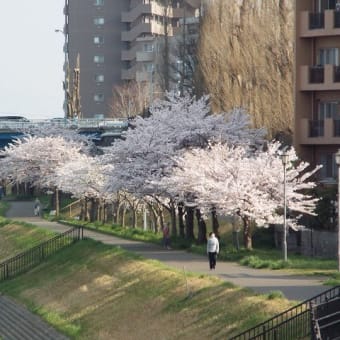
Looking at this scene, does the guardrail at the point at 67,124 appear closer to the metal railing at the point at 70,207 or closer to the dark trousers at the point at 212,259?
the metal railing at the point at 70,207

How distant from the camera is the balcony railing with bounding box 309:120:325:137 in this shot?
1550 inches

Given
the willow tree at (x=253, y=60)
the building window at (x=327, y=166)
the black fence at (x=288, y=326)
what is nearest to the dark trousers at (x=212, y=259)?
the black fence at (x=288, y=326)

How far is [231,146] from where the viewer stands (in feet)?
128

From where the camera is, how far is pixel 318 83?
3947cm

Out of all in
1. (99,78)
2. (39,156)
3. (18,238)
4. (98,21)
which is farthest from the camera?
(99,78)

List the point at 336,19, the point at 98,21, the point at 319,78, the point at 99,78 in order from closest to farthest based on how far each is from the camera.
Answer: the point at 336,19
the point at 319,78
the point at 98,21
the point at 99,78

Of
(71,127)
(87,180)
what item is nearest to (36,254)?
(87,180)

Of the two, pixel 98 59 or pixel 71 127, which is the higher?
pixel 98 59

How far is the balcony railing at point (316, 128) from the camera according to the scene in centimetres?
3938

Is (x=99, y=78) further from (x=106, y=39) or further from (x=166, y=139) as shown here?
(x=166, y=139)

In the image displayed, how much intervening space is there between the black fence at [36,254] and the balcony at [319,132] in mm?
9493

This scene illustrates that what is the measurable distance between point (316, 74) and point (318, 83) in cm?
36

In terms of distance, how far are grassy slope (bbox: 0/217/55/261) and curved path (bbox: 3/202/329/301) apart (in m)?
5.63

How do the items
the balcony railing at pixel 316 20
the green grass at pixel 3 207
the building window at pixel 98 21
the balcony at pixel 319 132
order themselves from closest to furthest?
1. the balcony at pixel 319 132
2. the balcony railing at pixel 316 20
3. the green grass at pixel 3 207
4. the building window at pixel 98 21
